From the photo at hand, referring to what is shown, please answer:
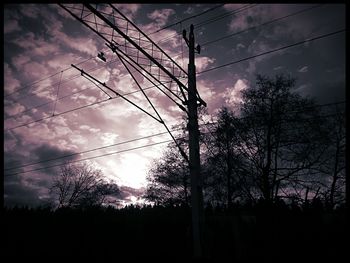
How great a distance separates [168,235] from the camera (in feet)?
50.6

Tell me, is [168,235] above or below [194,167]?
below

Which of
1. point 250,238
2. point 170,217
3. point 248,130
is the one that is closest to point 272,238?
point 250,238

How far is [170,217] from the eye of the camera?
53.5 feet

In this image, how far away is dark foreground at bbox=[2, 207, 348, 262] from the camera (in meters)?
10.4

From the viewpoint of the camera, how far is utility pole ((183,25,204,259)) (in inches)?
380

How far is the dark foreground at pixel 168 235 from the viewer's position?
10.4m

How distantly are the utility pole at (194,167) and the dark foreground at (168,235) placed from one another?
18.3 inches

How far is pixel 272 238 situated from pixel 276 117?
31.1 ft

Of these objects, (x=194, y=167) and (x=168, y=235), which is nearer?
(x=194, y=167)

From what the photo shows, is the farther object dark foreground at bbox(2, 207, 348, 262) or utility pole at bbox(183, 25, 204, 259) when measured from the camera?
dark foreground at bbox(2, 207, 348, 262)

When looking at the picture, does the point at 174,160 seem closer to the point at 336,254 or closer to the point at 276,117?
the point at 276,117

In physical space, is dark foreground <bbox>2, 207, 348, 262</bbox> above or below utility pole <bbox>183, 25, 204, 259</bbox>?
below

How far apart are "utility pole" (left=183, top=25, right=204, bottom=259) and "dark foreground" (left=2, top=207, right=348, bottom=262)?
1.52ft

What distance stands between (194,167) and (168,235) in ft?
23.9
